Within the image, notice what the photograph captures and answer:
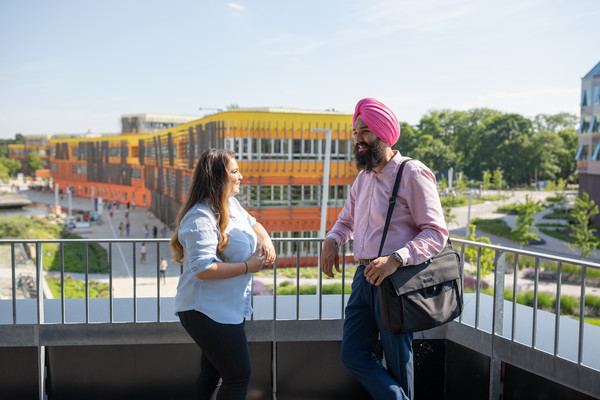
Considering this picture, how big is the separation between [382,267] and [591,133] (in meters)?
42.5

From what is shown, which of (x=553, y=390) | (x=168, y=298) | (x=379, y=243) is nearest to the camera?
(x=379, y=243)

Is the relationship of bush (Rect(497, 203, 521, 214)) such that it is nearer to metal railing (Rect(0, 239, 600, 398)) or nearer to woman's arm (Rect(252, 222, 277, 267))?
metal railing (Rect(0, 239, 600, 398))

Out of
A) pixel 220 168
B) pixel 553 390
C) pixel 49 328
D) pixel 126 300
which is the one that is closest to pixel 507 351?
pixel 553 390

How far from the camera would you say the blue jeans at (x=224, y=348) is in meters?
2.56

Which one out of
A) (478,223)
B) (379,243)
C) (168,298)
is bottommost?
(478,223)

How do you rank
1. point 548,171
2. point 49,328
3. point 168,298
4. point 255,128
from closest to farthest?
1. point 49,328
2. point 168,298
3. point 255,128
4. point 548,171

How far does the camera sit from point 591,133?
39188 mm

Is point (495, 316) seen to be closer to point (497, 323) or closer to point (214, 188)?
point (497, 323)

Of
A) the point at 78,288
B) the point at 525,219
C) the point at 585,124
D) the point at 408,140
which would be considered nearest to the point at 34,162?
the point at 408,140

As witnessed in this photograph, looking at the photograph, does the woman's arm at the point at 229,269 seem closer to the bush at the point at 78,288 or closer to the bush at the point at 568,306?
the bush at the point at 568,306

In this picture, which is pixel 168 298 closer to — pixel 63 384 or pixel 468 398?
pixel 63 384

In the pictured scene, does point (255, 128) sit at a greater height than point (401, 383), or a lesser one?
greater

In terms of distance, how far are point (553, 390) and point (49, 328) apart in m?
3.22

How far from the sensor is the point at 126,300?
13.6 ft
